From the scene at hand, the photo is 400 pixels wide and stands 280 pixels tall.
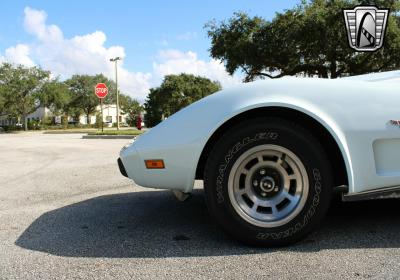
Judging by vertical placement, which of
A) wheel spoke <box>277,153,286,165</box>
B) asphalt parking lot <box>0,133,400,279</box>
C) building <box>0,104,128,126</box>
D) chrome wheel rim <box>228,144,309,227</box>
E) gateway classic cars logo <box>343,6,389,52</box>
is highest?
gateway classic cars logo <box>343,6,389,52</box>

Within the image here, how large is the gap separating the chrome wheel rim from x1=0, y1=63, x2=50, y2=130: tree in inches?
2153

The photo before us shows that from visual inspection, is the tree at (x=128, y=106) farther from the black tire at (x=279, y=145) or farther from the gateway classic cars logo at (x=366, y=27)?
the black tire at (x=279, y=145)

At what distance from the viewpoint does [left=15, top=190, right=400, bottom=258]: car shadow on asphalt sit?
2.87 metres

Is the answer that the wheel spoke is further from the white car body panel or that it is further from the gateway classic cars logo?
the gateway classic cars logo

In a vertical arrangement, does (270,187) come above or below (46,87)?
below

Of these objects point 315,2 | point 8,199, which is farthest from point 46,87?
point 8,199

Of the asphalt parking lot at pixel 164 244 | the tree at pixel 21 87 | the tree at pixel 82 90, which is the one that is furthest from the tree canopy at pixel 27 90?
the asphalt parking lot at pixel 164 244

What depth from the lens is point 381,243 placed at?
2898 mm

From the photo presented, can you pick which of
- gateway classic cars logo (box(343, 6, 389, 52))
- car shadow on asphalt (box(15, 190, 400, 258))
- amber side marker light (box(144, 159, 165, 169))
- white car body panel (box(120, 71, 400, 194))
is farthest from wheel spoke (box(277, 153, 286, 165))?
gateway classic cars logo (box(343, 6, 389, 52))

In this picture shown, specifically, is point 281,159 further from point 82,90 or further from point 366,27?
point 82,90

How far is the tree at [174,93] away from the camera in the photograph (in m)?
80.4

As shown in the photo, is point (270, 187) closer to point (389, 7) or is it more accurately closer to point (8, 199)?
point (8, 199)

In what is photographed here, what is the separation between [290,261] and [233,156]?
0.72 meters

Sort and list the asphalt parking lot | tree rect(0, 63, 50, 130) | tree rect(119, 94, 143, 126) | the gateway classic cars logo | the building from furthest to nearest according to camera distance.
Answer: tree rect(119, 94, 143, 126)
the building
tree rect(0, 63, 50, 130)
the gateway classic cars logo
the asphalt parking lot
